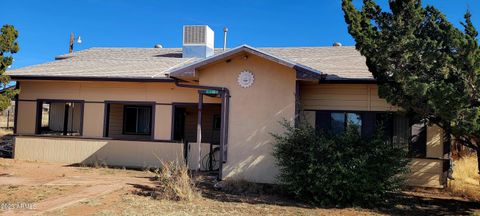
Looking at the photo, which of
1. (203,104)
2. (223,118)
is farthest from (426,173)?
(203,104)

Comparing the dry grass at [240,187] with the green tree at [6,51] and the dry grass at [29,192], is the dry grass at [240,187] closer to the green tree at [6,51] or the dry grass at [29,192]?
the dry grass at [29,192]

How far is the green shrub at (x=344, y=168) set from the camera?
31.5 ft

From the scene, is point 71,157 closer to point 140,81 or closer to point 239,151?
point 140,81

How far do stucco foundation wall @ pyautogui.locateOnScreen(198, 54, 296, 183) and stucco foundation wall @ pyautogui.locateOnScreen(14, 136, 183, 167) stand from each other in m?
3.03

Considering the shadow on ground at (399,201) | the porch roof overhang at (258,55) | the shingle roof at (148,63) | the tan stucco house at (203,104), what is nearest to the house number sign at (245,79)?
the tan stucco house at (203,104)

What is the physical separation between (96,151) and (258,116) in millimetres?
6441

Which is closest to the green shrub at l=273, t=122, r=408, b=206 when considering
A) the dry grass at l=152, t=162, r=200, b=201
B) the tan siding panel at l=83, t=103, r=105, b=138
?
the dry grass at l=152, t=162, r=200, b=201

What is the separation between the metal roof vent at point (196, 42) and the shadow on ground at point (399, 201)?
8.26 metres

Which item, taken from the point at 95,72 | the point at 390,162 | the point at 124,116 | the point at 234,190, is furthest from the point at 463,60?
the point at 124,116

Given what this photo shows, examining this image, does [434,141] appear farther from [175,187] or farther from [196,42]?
[196,42]

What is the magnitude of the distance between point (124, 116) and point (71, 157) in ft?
10.1

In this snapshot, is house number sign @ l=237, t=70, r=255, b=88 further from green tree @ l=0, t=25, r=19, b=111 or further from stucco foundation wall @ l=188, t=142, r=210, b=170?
green tree @ l=0, t=25, r=19, b=111

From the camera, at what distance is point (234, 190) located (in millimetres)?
11023

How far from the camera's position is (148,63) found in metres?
17.1
